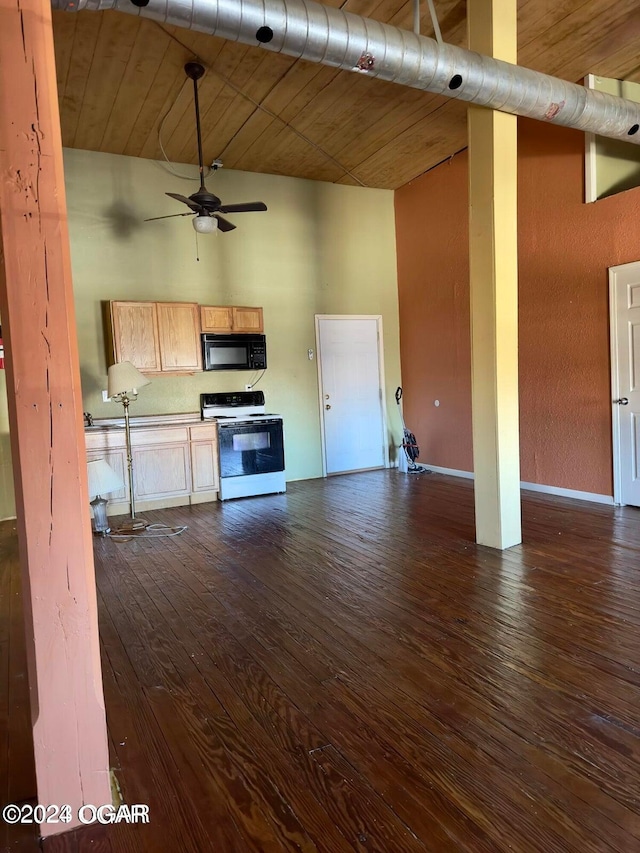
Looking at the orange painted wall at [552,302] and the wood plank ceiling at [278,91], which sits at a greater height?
the wood plank ceiling at [278,91]

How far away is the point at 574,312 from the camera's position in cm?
501

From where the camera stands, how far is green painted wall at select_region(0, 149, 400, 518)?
5617 millimetres

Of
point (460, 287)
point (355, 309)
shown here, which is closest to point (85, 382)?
point (355, 309)

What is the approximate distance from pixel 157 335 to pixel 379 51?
3.54m

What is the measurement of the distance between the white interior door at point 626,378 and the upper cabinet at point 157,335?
13.7 feet

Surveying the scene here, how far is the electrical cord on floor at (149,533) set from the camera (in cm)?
461

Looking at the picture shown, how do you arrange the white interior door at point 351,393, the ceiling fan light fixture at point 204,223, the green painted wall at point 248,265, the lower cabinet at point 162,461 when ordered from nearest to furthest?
the ceiling fan light fixture at point 204,223 < the lower cabinet at point 162,461 < the green painted wall at point 248,265 < the white interior door at point 351,393

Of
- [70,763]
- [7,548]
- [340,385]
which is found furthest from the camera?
[340,385]

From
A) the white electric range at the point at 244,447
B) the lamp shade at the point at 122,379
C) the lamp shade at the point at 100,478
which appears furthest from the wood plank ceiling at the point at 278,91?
the lamp shade at the point at 100,478

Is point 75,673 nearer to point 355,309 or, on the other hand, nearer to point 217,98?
point 217,98

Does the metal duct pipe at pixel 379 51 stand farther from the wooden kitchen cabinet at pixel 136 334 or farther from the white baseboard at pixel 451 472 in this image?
the white baseboard at pixel 451 472

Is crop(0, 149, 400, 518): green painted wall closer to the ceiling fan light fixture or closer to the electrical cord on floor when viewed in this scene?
the ceiling fan light fixture

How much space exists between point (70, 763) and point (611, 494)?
4733 millimetres

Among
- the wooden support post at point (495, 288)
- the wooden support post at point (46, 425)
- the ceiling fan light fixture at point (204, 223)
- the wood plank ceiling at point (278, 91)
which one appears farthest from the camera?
the ceiling fan light fixture at point (204, 223)
